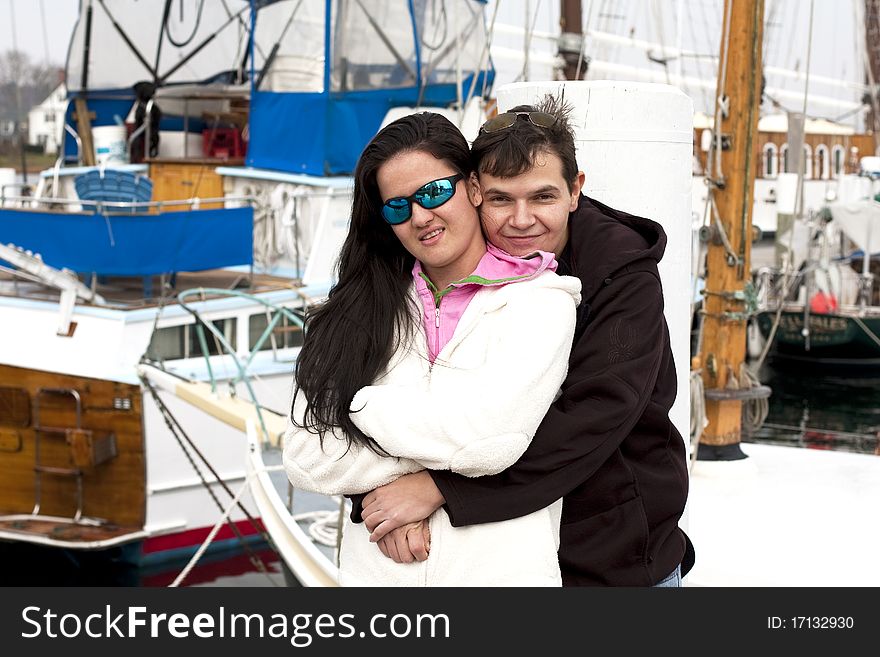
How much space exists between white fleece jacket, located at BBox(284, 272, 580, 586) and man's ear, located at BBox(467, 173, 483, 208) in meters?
0.21

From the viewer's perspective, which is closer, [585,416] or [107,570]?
[585,416]

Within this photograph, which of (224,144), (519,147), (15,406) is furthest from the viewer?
(224,144)

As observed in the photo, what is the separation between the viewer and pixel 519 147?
228 centimetres

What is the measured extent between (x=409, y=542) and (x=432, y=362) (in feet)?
1.18

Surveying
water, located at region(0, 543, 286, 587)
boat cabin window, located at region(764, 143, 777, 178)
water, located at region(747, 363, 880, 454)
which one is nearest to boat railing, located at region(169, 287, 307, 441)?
water, located at region(0, 543, 286, 587)

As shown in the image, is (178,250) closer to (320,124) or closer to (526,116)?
(320,124)

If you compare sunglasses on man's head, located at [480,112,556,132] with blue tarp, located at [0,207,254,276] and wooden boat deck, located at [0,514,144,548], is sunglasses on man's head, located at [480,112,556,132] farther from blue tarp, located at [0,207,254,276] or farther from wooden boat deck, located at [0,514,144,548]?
wooden boat deck, located at [0,514,144,548]

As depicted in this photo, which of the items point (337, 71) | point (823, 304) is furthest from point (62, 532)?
point (823, 304)

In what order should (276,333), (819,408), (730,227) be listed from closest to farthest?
1. (730,227)
2. (276,333)
3. (819,408)

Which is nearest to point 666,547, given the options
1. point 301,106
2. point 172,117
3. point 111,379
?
point 111,379

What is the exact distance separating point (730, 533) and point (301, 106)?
992cm

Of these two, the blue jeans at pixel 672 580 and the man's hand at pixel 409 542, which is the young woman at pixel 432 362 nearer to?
the man's hand at pixel 409 542

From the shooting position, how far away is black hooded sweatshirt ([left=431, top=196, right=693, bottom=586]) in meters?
2.14

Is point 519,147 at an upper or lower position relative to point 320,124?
lower
